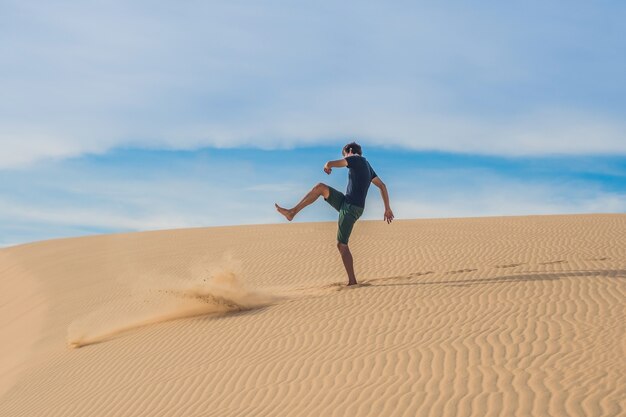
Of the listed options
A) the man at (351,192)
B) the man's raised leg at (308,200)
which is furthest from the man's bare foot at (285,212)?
the man at (351,192)

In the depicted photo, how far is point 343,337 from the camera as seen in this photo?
→ 9.05 meters

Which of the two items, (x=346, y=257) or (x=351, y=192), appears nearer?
(x=351, y=192)

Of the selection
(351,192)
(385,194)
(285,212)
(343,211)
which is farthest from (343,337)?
(385,194)

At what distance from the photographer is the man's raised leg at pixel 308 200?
1089cm

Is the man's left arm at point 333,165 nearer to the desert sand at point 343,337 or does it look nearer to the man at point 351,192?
the man at point 351,192

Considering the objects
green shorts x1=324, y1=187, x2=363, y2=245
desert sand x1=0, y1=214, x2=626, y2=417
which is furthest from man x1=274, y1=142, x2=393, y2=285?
desert sand x1=0, y1=214, x2=626, y2=417

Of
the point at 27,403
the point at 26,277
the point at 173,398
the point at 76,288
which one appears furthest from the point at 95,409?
the point at 26,277

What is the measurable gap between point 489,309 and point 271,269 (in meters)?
8.75

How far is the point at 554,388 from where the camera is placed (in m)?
6.44

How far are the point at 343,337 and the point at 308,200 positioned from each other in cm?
273

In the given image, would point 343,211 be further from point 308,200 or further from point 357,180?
point 308,200

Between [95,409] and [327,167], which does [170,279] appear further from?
[95,409]

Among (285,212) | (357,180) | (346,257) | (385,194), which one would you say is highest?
(357,180)

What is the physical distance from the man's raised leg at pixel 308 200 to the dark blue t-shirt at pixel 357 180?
37 cm
